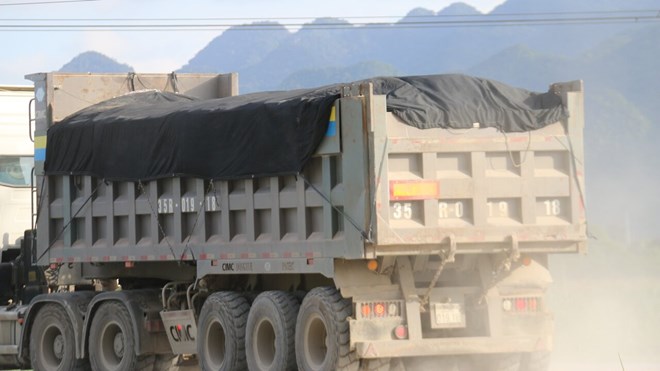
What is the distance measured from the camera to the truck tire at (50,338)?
18.1 m

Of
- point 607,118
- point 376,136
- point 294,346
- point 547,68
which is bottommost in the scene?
point 294,346

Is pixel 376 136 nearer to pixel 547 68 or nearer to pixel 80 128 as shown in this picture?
pixel 80 128

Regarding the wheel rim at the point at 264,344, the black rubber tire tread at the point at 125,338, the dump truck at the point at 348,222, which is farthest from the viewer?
the black rubber tire tread at the point at 125,338

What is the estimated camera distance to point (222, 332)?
15.8 m

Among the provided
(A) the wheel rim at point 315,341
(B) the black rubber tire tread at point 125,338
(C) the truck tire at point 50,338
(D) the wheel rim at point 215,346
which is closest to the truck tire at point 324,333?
(A) the wheel rim at point 315,341

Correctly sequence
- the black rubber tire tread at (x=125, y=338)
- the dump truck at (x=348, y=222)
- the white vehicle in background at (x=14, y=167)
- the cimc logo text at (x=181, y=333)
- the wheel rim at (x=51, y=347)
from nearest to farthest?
the dump truck at (x=348, y=222)
the cimc logo text at (x=181, y=333)
the black rubber tire tread at (x=125, y=338)
the wheel rim at (x=51, y=347)
the white vehicle in background at (x=14, y=167)

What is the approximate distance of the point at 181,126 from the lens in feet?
52.9

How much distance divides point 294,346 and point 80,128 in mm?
5051

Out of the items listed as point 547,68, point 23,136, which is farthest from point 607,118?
point 23,136

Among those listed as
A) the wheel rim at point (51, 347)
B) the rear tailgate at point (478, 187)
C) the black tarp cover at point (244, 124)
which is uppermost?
the black tarp cover at point (244, 124)

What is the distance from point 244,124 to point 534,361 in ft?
12.8

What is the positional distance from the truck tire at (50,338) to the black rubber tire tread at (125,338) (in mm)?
686

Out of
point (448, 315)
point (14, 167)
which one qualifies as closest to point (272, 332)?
point (448, 315)

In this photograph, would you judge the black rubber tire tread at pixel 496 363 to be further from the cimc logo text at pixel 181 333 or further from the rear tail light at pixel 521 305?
the cimc logo text at pixel 181 333
